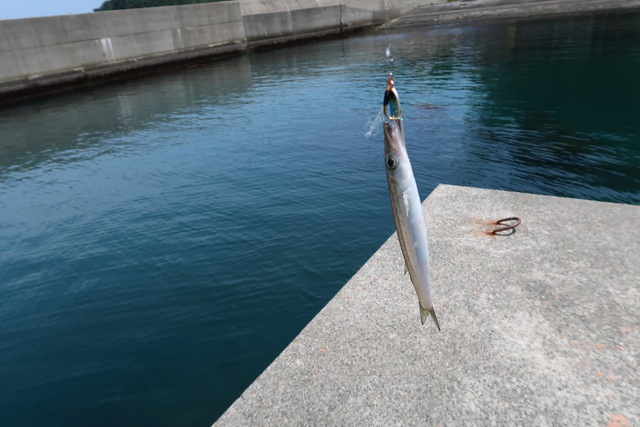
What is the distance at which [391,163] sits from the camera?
10.1 feet

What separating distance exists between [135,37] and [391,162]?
4964 centimetres

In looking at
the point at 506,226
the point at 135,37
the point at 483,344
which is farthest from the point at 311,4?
the point at 483,344

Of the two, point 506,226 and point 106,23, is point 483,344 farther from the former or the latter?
point 106,23

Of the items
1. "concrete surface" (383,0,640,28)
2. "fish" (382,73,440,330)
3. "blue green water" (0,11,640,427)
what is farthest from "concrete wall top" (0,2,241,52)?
"fish" (382,73,440,330)

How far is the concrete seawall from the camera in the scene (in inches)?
1416

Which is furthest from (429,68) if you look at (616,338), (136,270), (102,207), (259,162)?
(616,338)

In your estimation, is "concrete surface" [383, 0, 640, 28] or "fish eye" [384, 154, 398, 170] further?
"concrete surface" [383, 0, 640, 28]

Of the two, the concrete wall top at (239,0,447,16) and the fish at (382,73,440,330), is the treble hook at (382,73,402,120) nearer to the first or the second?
the fish at (382,73,440,330)

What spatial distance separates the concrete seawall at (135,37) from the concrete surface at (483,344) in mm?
40426

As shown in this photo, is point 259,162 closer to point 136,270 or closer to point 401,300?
point 136,270

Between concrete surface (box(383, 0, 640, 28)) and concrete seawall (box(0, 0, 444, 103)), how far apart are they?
14.9 m

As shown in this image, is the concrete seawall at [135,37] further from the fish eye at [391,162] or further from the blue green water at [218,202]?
the fish eye at [391,162]

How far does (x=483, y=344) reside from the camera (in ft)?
17.7

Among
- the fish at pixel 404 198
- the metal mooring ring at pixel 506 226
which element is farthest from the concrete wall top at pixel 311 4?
the fish at pixel 404 198
